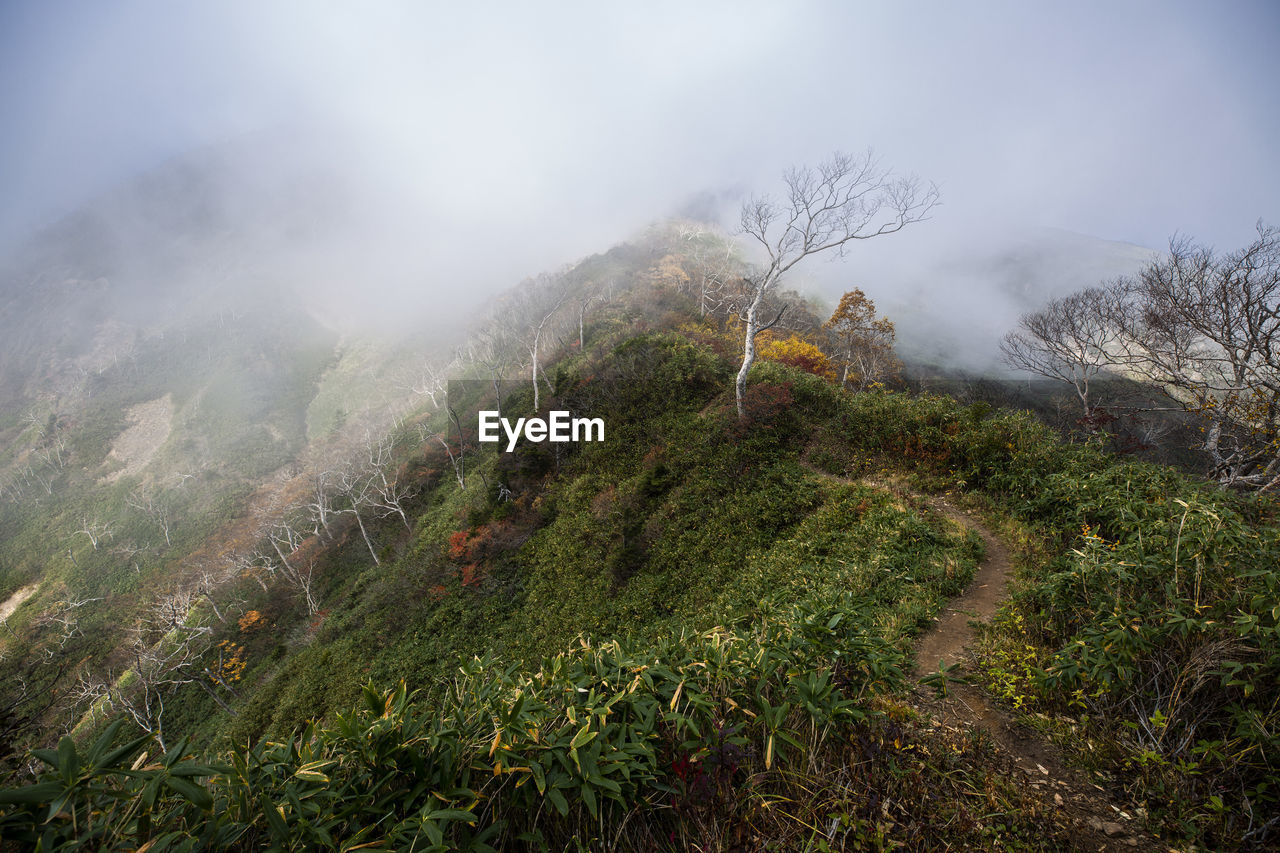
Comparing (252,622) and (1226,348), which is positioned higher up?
(1226,348)

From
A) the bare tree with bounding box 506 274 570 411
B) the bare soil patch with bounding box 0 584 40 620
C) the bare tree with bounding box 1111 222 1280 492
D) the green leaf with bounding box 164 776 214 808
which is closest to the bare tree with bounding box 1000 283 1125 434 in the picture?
the bare tree with bounding box 1111 222 1280 492

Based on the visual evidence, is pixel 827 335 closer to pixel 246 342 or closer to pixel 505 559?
pixel 505 559

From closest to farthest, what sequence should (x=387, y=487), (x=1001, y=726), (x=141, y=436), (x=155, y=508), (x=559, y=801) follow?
(x=559, y=801) < (x=1001, y=726) < (x=387, y=487) < (x=155, y=508) < (x=141, y=436)

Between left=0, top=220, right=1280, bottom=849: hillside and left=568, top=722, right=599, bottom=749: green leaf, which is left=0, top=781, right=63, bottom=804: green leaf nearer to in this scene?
left=0, top=220, right=1280, bottom=849: hillside

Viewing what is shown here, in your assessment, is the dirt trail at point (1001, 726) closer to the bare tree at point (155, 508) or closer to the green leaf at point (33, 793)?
the green leaf at point (33, 793)

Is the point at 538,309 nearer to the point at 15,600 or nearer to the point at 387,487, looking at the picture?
the point at 387,487

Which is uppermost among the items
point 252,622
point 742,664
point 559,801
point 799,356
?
point 559,801

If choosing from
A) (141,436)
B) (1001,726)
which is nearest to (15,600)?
(141,436)

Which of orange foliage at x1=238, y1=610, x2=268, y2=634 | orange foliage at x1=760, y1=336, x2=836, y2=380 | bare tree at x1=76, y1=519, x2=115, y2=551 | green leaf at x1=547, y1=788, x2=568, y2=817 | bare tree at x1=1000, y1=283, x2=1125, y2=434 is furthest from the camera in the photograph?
bare tree at x1=76, y1=519, x2=115, y2=551

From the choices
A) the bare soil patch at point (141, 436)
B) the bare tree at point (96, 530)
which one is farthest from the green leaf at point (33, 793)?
the bare soil patch at point (141, 436)

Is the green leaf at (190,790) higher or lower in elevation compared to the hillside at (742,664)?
higher
